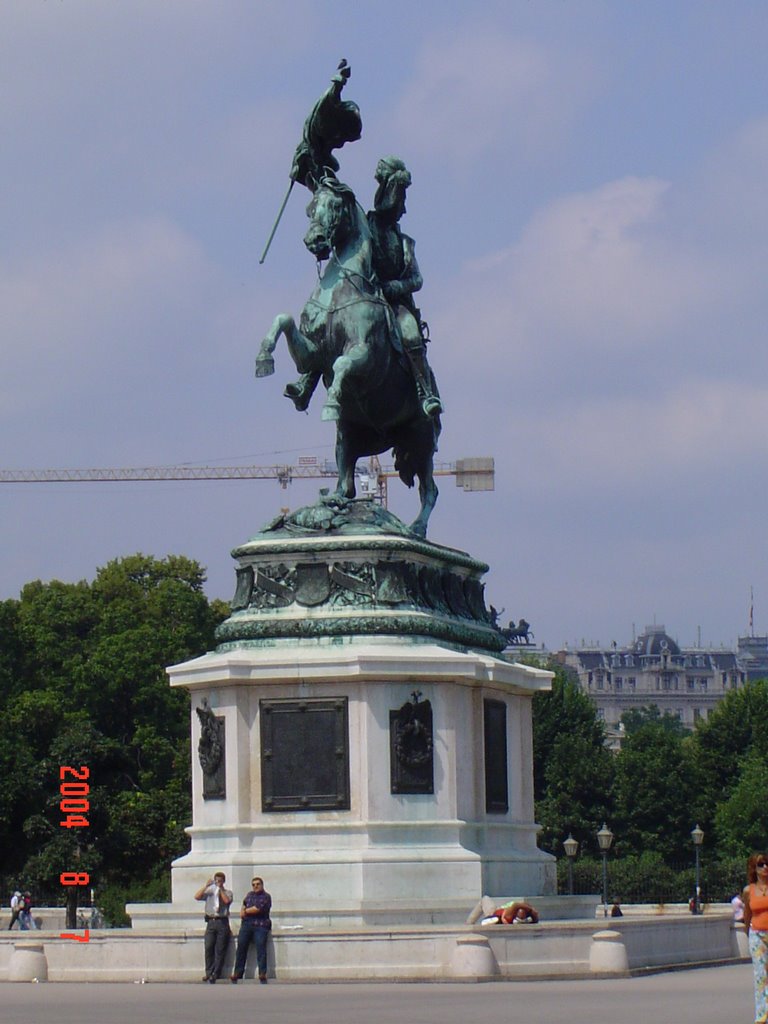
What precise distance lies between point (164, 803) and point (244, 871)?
3889 cm

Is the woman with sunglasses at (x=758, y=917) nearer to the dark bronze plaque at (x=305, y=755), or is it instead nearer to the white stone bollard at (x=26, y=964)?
the dark bronze plaque at (x=305, y=755)

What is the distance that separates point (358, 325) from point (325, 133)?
3430 mm

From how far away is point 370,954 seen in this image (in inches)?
1134

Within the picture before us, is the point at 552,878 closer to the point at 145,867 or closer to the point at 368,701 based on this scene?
the point at 368,701

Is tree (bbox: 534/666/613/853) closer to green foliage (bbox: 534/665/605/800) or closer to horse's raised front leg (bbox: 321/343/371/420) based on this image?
green foliage (bbox: 534/665/605/800)

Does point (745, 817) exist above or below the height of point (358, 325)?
below

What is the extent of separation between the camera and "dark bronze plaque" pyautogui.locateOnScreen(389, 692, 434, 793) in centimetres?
3192

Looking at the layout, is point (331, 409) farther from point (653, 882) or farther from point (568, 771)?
point (568, 771)

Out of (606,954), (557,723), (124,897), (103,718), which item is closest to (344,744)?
(606,954)

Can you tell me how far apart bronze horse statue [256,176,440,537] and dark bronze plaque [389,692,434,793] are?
3.71 m

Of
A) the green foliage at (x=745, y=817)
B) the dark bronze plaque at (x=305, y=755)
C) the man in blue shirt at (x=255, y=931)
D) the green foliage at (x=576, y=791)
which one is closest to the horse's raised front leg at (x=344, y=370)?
the dark bronze plaque at (x=305, y=755)

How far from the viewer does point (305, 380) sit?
3566 centimetres

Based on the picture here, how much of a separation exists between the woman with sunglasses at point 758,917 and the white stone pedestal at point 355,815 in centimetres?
864

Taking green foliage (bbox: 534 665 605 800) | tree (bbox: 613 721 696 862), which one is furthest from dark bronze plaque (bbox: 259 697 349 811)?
tree (bbox: 613 721 696 862)
